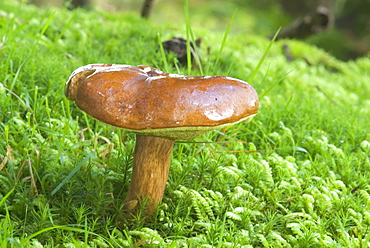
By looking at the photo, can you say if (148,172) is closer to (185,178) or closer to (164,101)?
(185,178)

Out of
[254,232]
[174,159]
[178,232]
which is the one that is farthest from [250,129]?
[178,232]

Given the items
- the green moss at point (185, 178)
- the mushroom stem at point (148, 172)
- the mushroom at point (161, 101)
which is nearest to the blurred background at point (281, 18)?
the green moss at point (185, 178)

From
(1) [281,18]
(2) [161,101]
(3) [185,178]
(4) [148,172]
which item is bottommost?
(3) [185,178]

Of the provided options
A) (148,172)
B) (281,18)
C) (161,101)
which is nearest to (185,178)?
(148,172)

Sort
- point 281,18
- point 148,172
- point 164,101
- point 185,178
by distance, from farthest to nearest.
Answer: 1. point 281,18
2. point 185,178
3. point 148,172
4. point 164,101

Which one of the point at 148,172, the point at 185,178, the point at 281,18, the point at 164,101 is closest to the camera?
the point at 164,101
